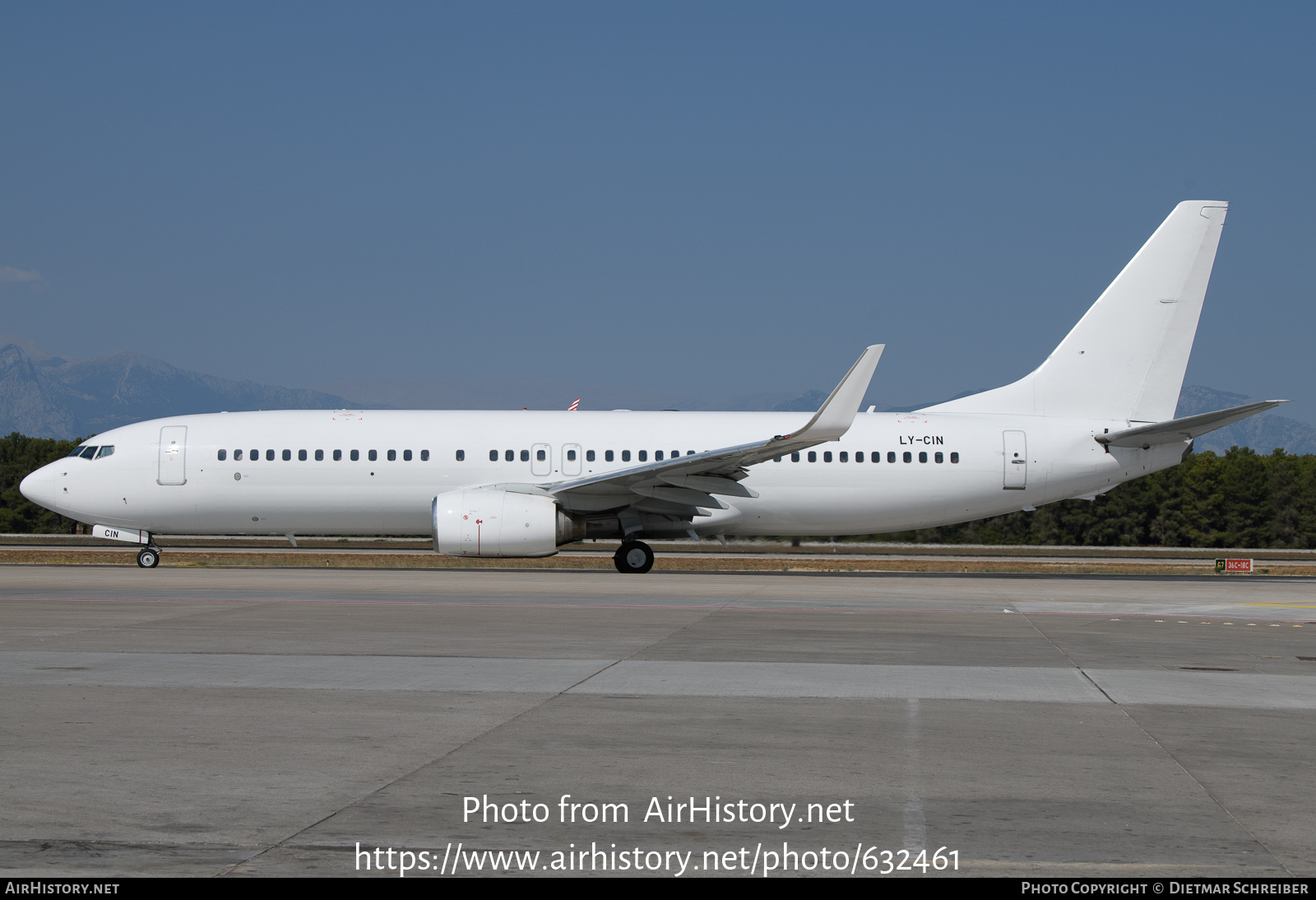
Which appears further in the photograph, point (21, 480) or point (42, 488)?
point (21, 480)

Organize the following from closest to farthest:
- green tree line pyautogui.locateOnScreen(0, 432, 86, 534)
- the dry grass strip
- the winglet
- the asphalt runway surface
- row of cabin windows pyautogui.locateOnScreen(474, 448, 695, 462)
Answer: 1. the asphalt runway surface
2. the winglet
3. row of cabin windows pyautogui.locateOnScreen(474, 448, 695, 462)
4. the dry grass strip
5. green tree line pyautogui.locateOnScreen(0, 432, 86, 534)

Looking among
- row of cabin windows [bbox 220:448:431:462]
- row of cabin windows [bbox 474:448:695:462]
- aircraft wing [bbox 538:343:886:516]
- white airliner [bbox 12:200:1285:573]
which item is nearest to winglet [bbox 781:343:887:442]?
aircraft wing [bbox 538:343:886:516]

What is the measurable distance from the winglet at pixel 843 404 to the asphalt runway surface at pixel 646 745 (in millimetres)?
7040

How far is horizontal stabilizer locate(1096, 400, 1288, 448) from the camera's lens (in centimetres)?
2205

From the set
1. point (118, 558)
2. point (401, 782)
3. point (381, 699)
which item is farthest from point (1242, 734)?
point (118, 558)

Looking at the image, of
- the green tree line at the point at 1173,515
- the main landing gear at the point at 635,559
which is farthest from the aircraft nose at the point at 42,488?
the green tree line at the point at 1173,515

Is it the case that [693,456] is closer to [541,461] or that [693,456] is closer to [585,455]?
[585,455]

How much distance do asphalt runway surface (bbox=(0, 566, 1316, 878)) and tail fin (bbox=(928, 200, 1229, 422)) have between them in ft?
39.4

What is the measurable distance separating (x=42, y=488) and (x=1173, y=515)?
68.8 meters

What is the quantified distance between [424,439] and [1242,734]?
63.9ft

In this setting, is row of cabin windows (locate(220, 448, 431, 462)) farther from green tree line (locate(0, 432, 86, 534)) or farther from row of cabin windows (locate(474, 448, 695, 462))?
green tree line (locate(0, 432, 86, 534))

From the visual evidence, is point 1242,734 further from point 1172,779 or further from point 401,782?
point 401,782

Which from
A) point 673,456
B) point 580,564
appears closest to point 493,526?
point 673,456

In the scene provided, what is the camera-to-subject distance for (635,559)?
2408 centimetres
